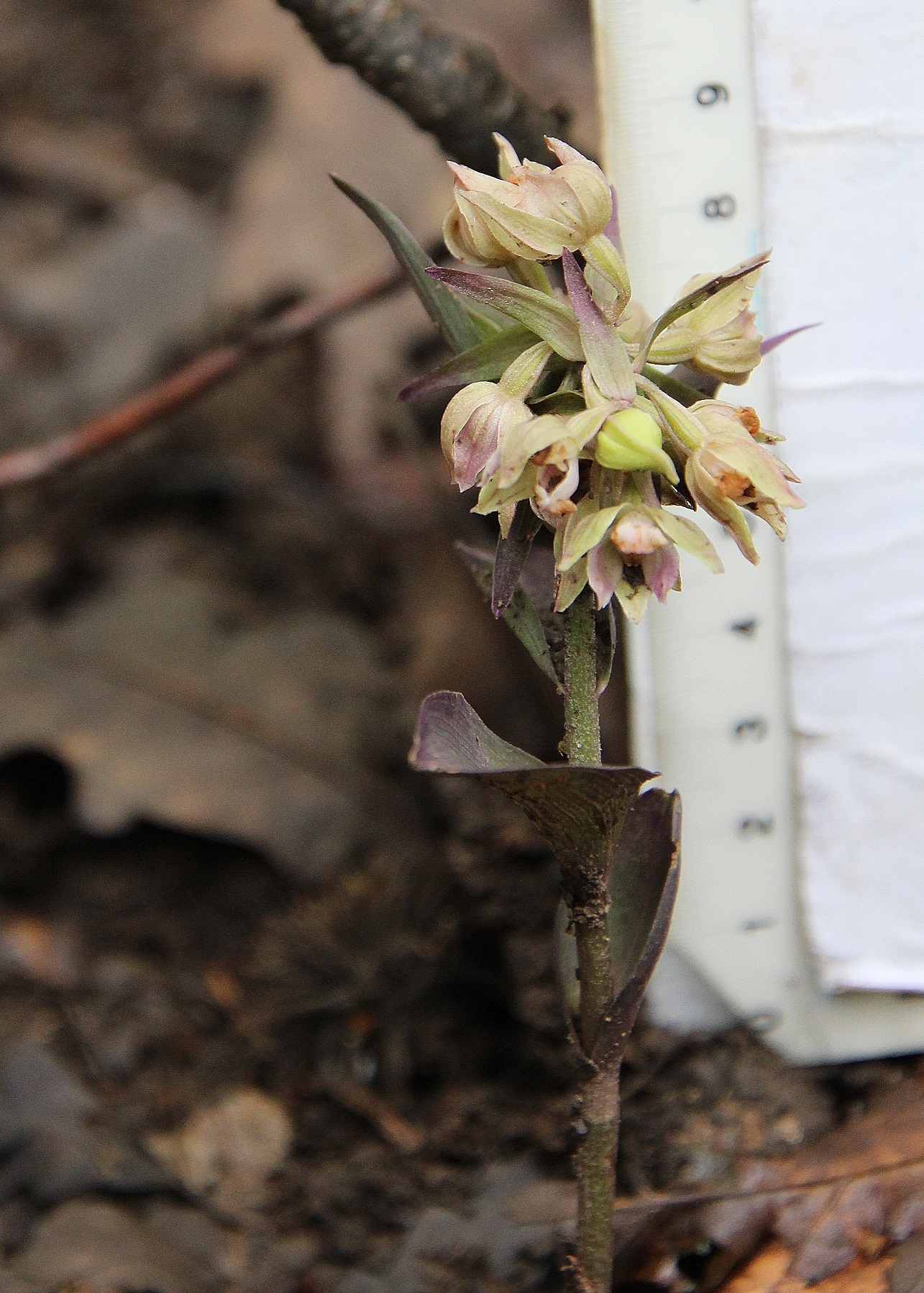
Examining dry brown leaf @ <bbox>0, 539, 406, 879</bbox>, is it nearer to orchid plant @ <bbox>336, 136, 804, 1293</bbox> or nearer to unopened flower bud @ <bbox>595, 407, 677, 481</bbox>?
orchid plant @ <bbox>336, 136, 804, 1293</bbox>

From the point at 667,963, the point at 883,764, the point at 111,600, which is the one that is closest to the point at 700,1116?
the point at 667,963

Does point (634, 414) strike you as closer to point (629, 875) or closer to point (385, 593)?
point (629, 875)

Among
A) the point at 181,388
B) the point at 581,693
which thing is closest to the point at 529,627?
the point at 581,693

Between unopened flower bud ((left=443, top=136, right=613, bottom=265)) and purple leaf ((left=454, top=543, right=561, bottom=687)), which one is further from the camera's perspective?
purple leaf ((left=454, top=543, right=561, bottom=687))

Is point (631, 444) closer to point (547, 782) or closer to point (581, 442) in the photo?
point (581, 442)

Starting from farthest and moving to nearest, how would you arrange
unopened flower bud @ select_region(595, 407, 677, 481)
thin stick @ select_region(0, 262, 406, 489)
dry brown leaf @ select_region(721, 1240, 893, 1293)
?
thin stick @ select_region(0, 262, 406, 489) < dry brown leaf @ select_region(721, 1240, 893, 1293) < unopened flower bud @ select_region(595, 407, 677, 481)

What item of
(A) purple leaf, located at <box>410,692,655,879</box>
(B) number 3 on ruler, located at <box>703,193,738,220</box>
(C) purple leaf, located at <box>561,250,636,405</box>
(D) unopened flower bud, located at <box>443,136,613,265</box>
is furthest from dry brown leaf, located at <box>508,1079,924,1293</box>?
(B) number 3 on ruler, located at <box>703,193,738,220</box>
